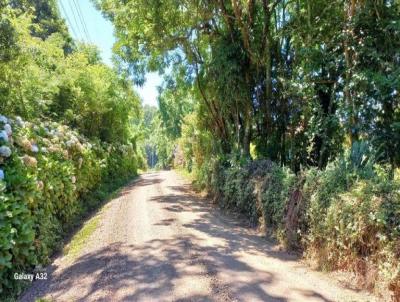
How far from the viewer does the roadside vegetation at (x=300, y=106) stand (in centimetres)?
461

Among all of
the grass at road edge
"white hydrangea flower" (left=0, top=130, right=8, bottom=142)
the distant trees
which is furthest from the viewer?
the distant trees

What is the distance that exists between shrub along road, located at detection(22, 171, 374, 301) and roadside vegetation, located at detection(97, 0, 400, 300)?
1.75 ft

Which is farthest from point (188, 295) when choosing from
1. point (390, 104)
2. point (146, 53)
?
point (146, 53)

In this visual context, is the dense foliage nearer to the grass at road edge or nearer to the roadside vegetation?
the grass at road edge

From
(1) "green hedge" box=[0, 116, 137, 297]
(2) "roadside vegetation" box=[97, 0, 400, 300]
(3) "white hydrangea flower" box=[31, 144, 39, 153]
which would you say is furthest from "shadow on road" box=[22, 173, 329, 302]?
(3) "white hydrangea flower" box=[31, 144, 39, 153]

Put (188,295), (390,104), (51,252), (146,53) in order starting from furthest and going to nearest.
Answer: (146,53), (390,104), (51,252), (188,295)

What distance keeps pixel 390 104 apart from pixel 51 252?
6.70m

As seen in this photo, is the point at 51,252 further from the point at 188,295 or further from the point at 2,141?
the point at 188,295

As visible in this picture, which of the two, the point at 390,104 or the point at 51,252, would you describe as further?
the point at 390,104

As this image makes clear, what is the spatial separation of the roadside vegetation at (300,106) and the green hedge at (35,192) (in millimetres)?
3783

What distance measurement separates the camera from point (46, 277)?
492 centimetres

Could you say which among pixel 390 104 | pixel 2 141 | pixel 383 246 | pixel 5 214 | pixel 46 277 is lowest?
pixel 46 277

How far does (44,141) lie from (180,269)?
3.90m

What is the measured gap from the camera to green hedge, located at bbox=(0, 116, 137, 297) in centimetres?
445
